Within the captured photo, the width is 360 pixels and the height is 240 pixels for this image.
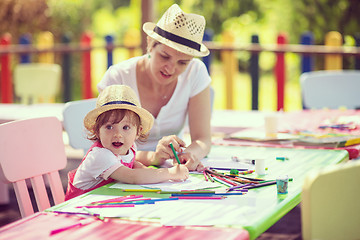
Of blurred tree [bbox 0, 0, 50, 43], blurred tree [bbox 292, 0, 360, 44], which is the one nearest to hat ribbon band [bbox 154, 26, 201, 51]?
blurred tree [bbox 292, 0, 360, 44]

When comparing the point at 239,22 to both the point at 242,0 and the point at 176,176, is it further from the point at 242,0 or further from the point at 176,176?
the point at 176,176

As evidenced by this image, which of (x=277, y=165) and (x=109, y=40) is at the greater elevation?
(x=109, y=40)

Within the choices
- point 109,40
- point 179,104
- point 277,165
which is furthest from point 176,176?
point 109,40

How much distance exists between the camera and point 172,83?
2.77 m

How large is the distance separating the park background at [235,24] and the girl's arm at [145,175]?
6.91m

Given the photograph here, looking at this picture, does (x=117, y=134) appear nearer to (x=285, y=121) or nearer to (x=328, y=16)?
(x=285, y=121)

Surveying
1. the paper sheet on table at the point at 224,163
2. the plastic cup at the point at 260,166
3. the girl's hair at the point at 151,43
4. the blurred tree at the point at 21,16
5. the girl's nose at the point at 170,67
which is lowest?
the paper sheet on table at the point at 224,163

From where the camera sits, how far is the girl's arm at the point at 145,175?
1922mm

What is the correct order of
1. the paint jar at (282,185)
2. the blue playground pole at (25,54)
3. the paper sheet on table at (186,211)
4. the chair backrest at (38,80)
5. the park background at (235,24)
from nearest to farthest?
the paper sheet on table at (186,211)
the paint jar at (282,185)
the chair backrest at (38,80)
the blue playground pole at (25,54)
the park background at (235,24)

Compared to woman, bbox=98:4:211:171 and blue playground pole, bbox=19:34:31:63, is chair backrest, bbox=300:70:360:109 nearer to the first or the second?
woman, bbox=98:4:211:171

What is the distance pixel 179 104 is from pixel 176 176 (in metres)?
Answer: 0.84

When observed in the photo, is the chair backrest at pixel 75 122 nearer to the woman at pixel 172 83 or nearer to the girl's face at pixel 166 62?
the woman at pixel 172 83

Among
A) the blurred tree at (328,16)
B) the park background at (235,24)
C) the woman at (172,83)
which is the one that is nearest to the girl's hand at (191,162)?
the woman at (172,83)

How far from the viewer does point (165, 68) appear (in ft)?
7.94
